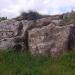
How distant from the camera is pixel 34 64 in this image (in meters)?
12.6

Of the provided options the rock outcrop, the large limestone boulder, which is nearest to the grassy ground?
the large limestone boulder

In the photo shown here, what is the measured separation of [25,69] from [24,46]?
12.5ft

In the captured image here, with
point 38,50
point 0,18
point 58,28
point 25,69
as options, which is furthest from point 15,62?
point 0,18

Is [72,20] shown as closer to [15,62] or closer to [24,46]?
[24,46]

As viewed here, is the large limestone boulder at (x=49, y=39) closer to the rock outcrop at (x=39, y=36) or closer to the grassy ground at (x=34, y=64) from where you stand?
the rock outcrop at (x=39, y=36)

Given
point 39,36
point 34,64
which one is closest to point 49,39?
point 39,36

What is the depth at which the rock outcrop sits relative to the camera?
48.8 ft

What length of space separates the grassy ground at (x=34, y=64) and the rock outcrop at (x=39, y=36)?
1.10m

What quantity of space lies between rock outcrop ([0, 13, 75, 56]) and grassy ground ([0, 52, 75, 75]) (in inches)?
43.2

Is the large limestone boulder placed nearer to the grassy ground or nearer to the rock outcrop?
the rock outcrop

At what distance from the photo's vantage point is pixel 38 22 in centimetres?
1616

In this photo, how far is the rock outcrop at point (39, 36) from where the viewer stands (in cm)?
1486

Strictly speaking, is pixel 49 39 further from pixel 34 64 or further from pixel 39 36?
pixel 34 64

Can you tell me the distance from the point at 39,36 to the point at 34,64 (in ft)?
9.76
